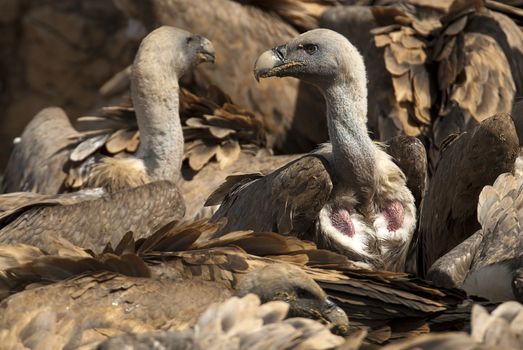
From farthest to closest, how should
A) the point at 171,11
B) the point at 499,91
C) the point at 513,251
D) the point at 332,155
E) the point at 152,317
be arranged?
the point at 171,11 < the point at 499,91 < the point at 332,155 < the point at 513,251 < the point at 152,317

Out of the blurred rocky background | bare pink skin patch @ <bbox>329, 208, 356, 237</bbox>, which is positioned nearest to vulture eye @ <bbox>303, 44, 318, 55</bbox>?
bare pink skin patch @ <bbox>329, 208, 356, 237</bbox>

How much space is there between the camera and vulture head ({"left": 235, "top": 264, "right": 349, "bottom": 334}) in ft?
16.0

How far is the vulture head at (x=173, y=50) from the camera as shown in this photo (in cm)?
771

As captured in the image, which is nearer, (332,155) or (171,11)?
(332,155)

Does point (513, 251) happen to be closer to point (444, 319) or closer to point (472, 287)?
→ point (472, 287)

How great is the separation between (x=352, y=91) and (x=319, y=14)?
2168mm

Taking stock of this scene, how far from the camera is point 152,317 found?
15.9 ft

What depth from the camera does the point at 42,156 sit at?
827 cm

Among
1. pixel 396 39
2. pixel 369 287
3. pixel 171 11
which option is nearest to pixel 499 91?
pixel 396 39

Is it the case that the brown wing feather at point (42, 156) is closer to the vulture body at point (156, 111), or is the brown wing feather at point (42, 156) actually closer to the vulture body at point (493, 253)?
the vulture body at point (156, 111)

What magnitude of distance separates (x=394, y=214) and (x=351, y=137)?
362 millimetres

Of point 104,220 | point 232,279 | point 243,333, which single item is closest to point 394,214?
point 104,220

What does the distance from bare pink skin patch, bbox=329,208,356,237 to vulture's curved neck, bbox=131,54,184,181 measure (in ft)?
5.03

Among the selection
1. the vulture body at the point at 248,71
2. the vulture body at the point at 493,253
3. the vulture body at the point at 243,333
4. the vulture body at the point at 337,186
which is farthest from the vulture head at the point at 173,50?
the vulture body at the point at 243,333
